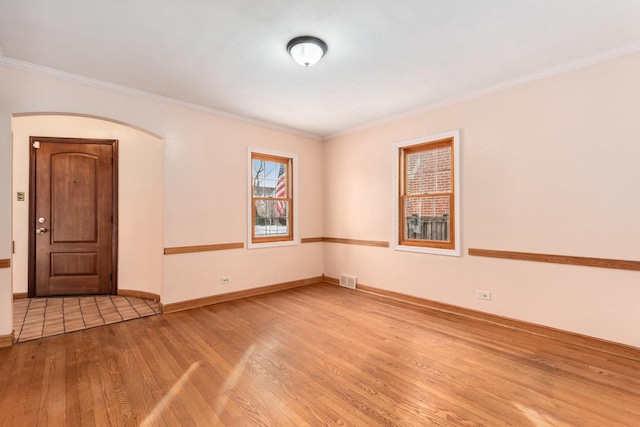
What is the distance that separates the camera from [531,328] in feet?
10.7

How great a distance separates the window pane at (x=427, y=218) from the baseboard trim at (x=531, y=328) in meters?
0.88

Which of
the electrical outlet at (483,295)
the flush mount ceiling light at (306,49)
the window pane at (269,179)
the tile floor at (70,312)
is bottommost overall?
the tile floor at (70,312)

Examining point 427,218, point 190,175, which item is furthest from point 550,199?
point 190,175

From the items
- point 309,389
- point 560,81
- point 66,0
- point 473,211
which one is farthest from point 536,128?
point 66,0

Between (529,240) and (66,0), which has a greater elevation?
(66,0)

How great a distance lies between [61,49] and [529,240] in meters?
4.98

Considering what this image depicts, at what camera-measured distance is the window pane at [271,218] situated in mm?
5023

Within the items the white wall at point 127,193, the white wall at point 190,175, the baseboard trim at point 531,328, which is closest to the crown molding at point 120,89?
the white wall at point 190,175

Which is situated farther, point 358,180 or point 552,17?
point 358,180

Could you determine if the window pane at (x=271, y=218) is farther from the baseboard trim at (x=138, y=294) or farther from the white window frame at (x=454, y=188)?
the white window frame at (x=454, y=188)

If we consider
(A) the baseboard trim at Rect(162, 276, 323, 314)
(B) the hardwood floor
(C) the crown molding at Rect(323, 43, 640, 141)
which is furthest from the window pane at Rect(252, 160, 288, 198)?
(B) the hardwood floor

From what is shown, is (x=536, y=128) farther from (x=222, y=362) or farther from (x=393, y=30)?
(x=222, y=362)

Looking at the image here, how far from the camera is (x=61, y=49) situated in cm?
272

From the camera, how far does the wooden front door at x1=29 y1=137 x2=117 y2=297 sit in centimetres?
461
